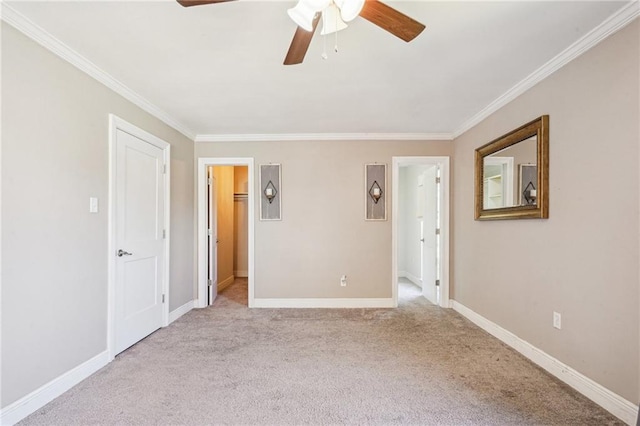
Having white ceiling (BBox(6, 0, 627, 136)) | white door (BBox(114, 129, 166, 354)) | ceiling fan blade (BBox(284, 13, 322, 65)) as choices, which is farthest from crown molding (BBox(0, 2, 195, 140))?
ceiling fan blade (BBox(284, 13, 322, 65))

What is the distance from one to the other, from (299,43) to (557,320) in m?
2.64

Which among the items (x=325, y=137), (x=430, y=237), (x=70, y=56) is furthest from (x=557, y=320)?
(x=70, y=56)

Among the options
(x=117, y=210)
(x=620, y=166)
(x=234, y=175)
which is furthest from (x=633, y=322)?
(x=234, y=175)

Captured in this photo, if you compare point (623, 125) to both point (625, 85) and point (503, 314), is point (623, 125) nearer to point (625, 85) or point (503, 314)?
point (625, 85)

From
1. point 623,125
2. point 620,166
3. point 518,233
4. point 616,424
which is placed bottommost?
point 616,424

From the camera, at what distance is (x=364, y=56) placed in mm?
2082

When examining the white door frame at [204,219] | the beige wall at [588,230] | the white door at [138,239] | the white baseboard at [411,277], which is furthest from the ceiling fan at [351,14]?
the white baseboard at [411,277]

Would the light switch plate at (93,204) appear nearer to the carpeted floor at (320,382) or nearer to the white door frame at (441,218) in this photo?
the carpeted floor at (320,382)

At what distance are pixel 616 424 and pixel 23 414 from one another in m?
3.49

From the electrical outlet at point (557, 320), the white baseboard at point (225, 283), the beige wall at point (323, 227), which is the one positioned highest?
the beige wall at point (323, 227)

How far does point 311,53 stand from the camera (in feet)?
6.70

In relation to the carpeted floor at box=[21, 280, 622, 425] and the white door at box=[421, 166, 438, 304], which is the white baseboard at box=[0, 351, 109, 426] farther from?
the white door at box=[421, 166, 438, 304]

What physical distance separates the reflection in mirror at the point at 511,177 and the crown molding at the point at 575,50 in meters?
0.46

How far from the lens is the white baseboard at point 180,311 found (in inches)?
133
